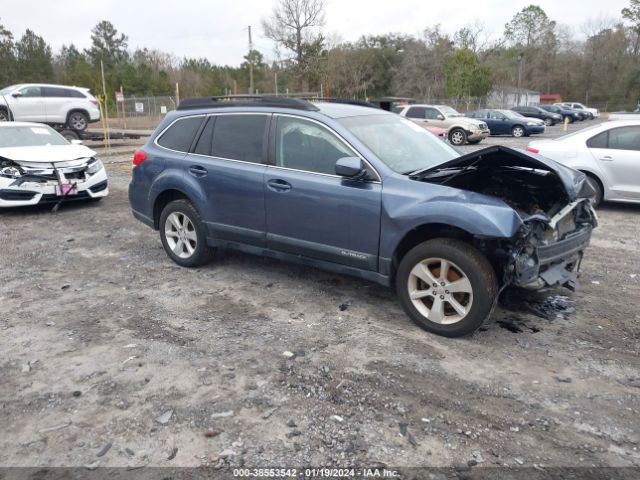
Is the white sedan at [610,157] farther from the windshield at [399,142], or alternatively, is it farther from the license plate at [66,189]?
the license plate at [66,189]

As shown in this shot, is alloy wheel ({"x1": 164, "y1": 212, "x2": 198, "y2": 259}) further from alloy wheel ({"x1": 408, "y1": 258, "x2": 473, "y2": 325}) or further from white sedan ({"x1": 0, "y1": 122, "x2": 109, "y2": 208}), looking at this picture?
white sedan ({"x1": 0, "y1": 122, "x2": 109, "y2": 208})

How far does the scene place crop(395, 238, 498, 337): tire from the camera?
394 cm

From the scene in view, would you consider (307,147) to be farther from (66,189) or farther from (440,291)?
(66,189)

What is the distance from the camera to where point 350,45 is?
63.4m

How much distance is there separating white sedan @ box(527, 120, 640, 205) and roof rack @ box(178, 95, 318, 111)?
18.6 feet

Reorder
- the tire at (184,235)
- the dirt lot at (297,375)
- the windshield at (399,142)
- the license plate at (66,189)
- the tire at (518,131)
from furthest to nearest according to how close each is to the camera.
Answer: the tire at (518,131) → the license plate at (66,189) → the tire at (184,235) → the windshield at (399,142) → the dirt lot at (297,375)

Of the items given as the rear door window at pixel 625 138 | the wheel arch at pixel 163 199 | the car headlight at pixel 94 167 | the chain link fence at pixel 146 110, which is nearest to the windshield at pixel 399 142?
the wheel arch at pixel 163 199

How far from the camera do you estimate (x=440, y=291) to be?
4.15 meters

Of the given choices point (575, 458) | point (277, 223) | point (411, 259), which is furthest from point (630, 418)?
point (277, 223)

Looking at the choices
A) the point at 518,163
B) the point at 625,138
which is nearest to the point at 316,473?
the point at 518,163

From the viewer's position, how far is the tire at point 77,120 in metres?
20.0

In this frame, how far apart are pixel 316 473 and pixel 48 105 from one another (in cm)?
2037

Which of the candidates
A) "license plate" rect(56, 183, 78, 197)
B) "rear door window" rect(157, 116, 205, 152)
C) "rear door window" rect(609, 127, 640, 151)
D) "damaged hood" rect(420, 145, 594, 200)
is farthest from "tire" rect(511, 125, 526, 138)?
"rear door window" rect(157, 116, 205, 152)

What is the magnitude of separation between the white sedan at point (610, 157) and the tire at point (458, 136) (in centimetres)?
1327
